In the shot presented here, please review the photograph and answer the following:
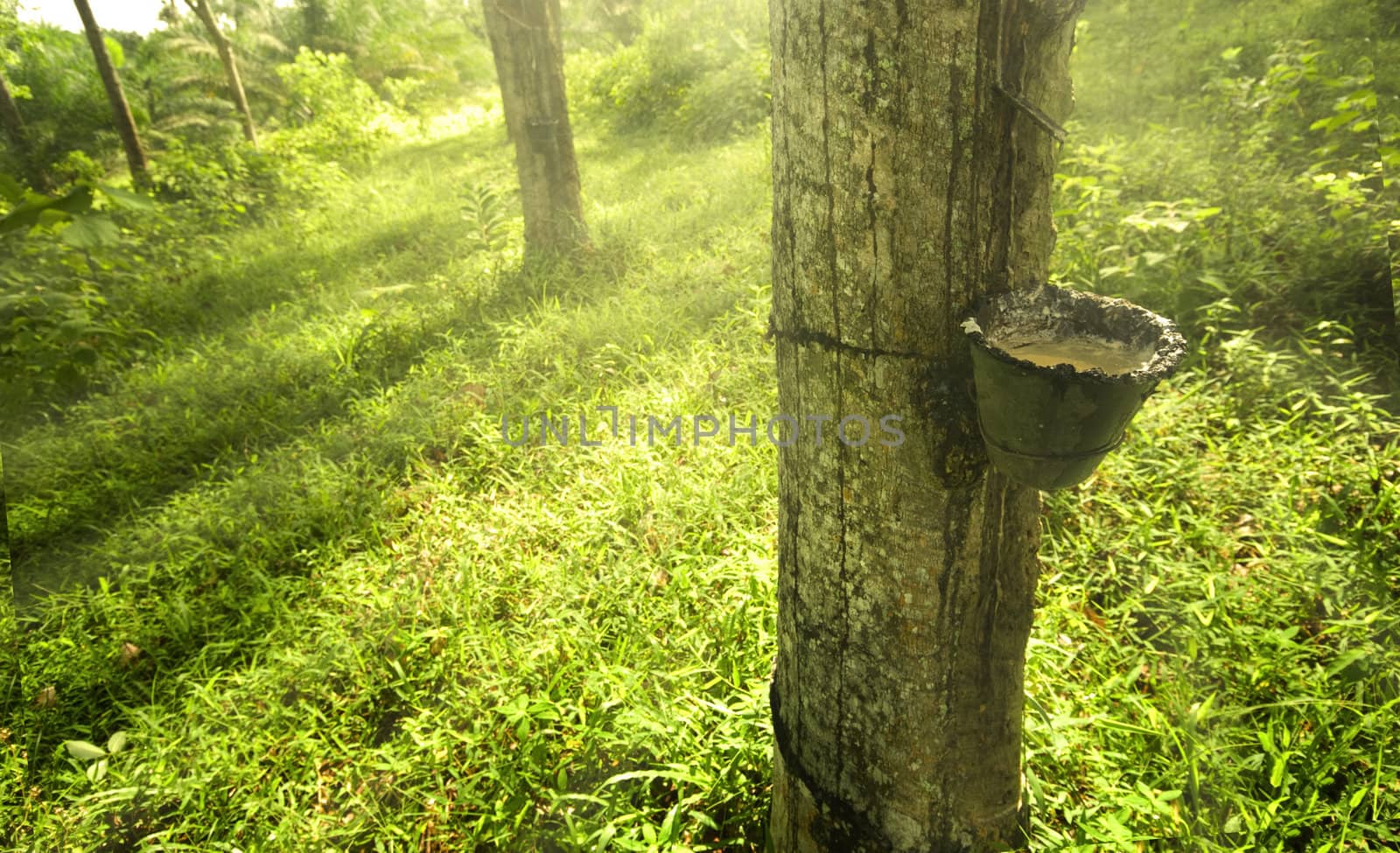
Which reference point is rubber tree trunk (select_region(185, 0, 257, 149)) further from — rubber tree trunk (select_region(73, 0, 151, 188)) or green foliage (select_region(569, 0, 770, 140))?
green foliage (select_region(569, 0, 770, 140))

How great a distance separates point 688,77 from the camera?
920 cm

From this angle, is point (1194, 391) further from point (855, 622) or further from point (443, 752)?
point (443, 752)

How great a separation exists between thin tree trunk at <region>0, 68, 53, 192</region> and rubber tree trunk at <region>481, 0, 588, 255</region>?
4972 mm

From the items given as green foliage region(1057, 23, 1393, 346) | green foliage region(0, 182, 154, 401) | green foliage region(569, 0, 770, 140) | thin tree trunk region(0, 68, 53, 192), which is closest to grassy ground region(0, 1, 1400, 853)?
green foliage region(1057, 23, 1393, 346)

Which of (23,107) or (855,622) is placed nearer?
(855,622)

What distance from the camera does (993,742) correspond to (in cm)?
121

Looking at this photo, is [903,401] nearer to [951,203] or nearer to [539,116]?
[951,203]

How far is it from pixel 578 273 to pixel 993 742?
4.50 m

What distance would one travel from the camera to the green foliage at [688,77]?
26.8 ft

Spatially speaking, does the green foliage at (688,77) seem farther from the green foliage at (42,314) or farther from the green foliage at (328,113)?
the green foliage at (42,314)

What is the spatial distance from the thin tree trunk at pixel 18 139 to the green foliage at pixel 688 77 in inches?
250

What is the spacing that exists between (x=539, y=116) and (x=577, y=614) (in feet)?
13.0

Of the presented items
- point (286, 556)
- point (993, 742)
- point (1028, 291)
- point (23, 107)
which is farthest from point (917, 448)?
point (23, 107)

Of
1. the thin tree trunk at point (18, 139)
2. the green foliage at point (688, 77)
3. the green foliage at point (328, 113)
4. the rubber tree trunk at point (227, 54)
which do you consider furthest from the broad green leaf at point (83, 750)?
the rubber tree trunk at point (227, 54)
